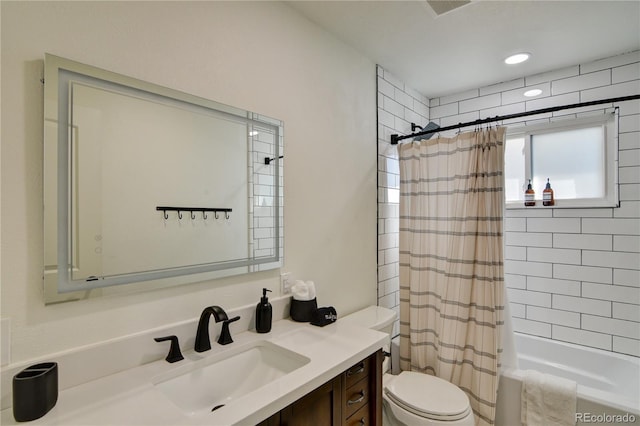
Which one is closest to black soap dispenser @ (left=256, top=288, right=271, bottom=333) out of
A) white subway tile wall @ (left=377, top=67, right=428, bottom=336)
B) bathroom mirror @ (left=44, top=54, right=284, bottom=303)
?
bathroom mirror @ (left=44, top=54, right=284, bottom=303)

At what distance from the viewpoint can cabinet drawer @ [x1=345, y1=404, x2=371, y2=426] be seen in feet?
4.32

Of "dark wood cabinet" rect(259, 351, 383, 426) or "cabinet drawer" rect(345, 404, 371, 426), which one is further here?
"cabinet drawer" rect(345, 404, 371, 426)

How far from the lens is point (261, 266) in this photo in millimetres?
1557

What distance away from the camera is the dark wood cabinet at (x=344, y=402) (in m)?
1.05

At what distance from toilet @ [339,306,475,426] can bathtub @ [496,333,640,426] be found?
454 mm

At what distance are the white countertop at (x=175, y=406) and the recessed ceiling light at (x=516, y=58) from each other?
2.30 meters

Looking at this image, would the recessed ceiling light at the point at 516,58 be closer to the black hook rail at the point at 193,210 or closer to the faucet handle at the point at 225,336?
the black hook rail at the point at 193,210

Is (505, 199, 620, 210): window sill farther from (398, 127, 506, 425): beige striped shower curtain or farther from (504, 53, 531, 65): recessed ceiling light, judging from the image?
(504, 53, 531, 65): recessed ceiling light

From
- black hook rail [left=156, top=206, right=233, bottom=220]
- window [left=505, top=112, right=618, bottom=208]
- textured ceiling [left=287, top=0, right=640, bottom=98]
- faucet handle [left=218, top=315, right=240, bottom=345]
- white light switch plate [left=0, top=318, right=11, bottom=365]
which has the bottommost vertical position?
faucet handle [left=218, top=315, right=240, bottom=345]

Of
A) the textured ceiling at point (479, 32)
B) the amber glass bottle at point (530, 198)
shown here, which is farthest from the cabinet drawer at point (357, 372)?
the amber glass bottle at point (530, 198)

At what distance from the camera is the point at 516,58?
234 cm

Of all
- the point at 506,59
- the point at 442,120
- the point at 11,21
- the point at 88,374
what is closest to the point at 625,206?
the point at 506,59

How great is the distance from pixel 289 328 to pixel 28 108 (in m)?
1.29

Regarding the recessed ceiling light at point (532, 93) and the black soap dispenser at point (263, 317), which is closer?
the black soap dispenser at point (263, 317)
